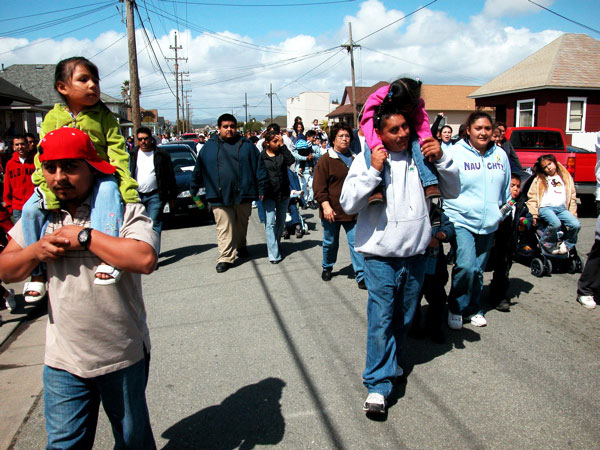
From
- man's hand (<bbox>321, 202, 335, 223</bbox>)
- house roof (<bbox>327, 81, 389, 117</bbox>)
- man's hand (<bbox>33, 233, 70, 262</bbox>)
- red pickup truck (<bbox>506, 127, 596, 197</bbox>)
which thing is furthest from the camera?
house roof (<bbox>327, 81, 389, 117</bbox>)

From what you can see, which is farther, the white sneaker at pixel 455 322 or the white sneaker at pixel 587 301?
the white sneaker at pixel 587 301

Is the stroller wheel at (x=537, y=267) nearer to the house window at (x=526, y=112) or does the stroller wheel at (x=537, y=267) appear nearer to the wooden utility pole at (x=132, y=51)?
the wooden utility pole at (x=132, y=51)

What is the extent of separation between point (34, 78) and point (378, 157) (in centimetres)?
4790

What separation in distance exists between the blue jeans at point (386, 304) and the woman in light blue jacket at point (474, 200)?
129 cm

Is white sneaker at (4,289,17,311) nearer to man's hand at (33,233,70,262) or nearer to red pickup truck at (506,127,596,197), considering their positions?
man's hand at (33,233,70,262)

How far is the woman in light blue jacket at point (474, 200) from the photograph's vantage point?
178 inches

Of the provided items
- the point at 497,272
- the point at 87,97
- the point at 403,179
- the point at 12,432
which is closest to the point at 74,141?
the point at 87,97

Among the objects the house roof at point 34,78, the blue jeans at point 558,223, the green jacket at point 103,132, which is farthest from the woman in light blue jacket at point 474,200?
the house roof at point 34,78

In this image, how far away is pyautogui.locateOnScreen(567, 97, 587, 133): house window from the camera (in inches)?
920

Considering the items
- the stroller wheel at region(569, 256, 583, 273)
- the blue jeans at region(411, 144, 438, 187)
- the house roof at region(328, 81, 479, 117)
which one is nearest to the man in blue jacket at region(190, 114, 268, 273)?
the blue jeans at region(411, 144, 438, 187)

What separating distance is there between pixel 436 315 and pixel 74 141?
11.4 ft

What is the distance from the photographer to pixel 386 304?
330cm

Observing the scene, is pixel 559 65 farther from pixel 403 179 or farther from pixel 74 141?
pixel 74 141

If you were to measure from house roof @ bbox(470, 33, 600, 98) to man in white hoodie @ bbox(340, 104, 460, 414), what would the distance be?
23013 millimetres
